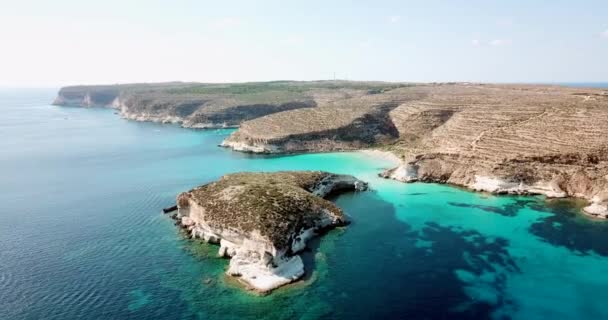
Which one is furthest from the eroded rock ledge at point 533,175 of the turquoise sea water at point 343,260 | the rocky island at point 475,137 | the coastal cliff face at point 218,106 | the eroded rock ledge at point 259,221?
the coastal cliff face at point 218,106

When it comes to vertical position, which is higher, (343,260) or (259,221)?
(259,221)

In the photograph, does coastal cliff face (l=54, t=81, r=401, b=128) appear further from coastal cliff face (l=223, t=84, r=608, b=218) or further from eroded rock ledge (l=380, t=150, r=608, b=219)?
eroded rock ledge (l=380, t=150, r=608, b=219)

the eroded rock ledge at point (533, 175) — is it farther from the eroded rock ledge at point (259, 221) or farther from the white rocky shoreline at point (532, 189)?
the eroded rock ledge at point (259, 221)

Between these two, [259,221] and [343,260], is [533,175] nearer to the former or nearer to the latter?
[343,260]

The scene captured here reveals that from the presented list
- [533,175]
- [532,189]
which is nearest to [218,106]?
[533,175]

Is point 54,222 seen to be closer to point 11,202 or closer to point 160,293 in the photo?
point 11,202

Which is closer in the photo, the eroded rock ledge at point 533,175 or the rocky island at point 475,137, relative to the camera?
the eroded rock ledge at point 533,175
